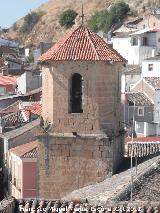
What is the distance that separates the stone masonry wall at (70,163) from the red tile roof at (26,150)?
7.15 meters

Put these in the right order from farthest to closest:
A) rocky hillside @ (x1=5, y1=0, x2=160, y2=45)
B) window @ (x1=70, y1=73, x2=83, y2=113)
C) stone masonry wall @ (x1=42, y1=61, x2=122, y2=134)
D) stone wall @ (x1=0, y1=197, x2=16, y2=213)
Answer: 1. rocky hillside @ (x1=5, y1=0, x2=160, y2=45)
2. window @ (x1=70, y1=73, x2=83, y2=113)
3. stone masonry wall @ (x1=42, y1=61, x2=122, y2=134)
4. stone wall @ (x1=0, y1=197, x2=16, y2=213)

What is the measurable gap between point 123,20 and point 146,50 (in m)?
27.5

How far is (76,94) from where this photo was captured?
71.9 ft

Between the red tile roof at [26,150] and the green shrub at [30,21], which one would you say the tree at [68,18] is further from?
the red tile roof at [26,150]

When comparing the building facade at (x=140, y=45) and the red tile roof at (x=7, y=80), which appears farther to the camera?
the building facade at (x=140, y=45)

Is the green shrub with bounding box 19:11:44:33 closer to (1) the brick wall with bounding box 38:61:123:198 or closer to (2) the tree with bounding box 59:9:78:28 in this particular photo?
(2) the tree with bounding box 59:9:78:28

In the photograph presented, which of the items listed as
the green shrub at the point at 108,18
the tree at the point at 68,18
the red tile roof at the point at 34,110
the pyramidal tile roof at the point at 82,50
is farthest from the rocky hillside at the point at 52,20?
the pyramidal tile roof at the point at 82,50

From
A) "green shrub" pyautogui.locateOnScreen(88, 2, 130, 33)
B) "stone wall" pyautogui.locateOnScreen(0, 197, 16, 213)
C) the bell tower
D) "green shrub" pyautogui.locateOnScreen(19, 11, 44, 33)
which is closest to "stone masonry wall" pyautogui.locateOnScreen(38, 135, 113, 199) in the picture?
the bell tower

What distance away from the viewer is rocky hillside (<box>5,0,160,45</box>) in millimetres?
105725

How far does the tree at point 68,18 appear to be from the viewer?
10294 cm

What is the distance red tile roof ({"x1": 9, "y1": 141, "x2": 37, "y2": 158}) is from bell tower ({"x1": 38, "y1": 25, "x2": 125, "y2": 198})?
23.7 ft

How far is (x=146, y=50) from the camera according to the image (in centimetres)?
6625

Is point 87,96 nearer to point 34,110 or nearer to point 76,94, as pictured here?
point 76,94

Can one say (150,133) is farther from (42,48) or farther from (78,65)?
(42,48)
